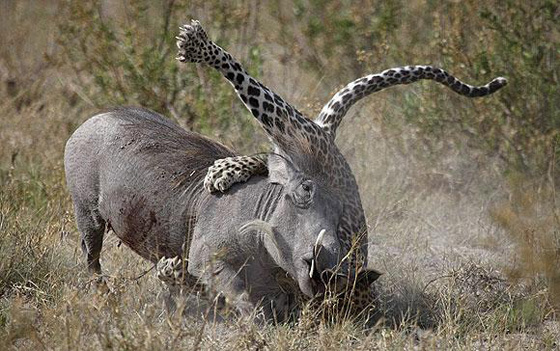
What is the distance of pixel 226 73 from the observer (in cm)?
601

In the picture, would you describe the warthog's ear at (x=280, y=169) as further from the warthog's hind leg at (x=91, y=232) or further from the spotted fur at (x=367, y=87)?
the warthog's hind leg at (x=91, y=232)

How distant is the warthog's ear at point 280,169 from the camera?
5.77 metres

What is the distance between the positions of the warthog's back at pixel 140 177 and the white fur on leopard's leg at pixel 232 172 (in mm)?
133

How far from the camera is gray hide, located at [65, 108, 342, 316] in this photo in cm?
560

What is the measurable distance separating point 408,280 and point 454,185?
111 inches

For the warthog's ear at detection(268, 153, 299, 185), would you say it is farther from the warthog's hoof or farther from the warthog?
the warthog's hoof

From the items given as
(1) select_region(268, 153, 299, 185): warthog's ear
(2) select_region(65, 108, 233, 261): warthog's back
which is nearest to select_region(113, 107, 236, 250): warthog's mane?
(2) select_region(65, 108, 233, 261): warthog's back

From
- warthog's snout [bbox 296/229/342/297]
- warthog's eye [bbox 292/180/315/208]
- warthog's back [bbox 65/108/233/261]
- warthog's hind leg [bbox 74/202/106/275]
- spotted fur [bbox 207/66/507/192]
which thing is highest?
spotted fur [bbox 207/66/507/192]

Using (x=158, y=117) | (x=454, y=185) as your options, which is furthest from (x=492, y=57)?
(x=158, y=117)

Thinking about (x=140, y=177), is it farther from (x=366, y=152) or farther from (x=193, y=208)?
(x=366, y=152)

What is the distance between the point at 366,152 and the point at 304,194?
389cm

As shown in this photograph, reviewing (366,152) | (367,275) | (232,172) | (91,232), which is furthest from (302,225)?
(366,152)

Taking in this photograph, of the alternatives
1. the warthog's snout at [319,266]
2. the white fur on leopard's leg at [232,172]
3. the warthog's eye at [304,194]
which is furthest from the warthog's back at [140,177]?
the warthog's snout at [319,266]

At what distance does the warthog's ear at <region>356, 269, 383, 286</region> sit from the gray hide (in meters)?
0.17
